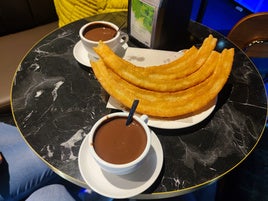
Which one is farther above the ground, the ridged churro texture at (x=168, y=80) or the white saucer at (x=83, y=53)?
the ridged churro texture at (x=168, y=80)

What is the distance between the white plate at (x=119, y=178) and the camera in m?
0.66

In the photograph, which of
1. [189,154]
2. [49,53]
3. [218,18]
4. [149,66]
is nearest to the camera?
[189,154]

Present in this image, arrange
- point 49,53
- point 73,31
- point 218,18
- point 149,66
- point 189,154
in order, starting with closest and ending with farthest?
point 189,154, point 149,66, point 49,53, point 73,31, point 218,18

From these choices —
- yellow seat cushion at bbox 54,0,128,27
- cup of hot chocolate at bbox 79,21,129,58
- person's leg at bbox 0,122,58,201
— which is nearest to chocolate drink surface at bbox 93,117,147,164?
cup of hot chocolate at bbox 79,21,129,58

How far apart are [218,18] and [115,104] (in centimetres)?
191

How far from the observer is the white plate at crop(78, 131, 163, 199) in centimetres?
66

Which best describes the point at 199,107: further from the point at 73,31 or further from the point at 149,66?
the point at 73,31

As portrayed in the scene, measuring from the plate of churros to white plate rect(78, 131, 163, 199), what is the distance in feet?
0.38

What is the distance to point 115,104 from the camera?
82 cm

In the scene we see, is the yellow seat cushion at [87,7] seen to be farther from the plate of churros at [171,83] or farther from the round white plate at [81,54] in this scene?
the plate of churros at [171,83]

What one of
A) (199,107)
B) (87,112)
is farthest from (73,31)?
(199,107)

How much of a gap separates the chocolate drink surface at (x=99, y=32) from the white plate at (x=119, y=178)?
375 mm

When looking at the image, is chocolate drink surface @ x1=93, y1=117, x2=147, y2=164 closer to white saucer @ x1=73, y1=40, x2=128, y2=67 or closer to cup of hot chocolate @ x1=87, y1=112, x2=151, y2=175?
cup of hot chocolate @ x1=87, y1=112, x2=151, y2=175

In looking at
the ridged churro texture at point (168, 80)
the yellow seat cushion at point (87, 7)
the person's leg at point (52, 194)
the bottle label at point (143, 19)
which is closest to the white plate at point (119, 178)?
the ridged churro texture at point (168, 80)
